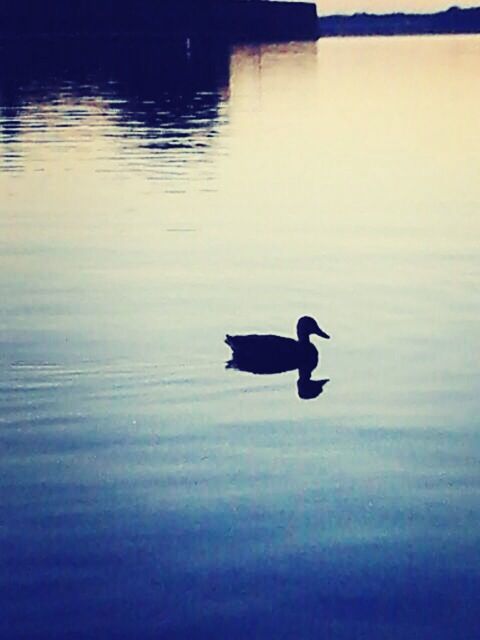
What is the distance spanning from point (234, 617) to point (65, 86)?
44636mm

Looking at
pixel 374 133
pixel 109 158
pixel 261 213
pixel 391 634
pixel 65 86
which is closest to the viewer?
pixel 391 634

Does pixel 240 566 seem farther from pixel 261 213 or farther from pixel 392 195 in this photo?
pixel 392 195

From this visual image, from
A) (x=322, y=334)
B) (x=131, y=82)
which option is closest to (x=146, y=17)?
(x=131, y=82)

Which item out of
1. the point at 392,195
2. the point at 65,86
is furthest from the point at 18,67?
the point at 392,195

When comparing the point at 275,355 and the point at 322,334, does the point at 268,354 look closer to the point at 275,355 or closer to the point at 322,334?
the point at 275,355

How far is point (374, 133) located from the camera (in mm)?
30203

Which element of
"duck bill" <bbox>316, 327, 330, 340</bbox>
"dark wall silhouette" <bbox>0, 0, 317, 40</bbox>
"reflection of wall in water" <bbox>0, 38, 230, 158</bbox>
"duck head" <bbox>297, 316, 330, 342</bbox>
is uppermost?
"duck head" <bbox>297, 316, 330, 342</bbox>

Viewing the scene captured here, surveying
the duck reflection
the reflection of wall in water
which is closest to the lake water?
the duck reflection

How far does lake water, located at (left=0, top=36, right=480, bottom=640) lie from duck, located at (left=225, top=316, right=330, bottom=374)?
20 cm

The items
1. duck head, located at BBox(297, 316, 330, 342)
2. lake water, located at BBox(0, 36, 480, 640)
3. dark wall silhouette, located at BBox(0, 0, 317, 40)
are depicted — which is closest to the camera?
lake water, located at BBox(0, 36, 480, 640)

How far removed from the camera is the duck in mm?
9781

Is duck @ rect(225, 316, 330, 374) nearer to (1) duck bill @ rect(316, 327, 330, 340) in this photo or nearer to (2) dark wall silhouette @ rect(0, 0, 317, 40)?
(1) duck bill @ rect(316, 327, 330, 340)

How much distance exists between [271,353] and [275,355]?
4 centimetres

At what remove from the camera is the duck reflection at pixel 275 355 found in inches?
384
